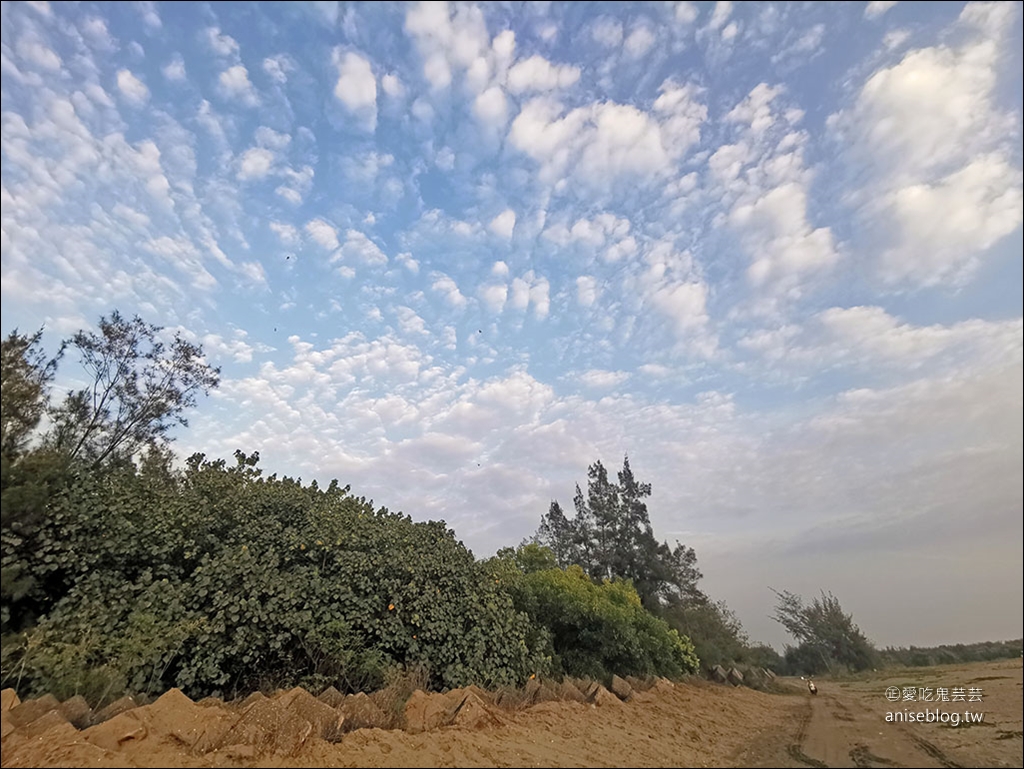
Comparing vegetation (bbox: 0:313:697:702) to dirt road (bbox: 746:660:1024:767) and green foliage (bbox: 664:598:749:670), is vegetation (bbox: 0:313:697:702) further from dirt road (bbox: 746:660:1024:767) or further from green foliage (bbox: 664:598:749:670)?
green foliage (bbox: 664:598:749:670)

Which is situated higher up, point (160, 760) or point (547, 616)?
point (547, 616)

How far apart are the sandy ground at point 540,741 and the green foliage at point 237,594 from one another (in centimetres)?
139

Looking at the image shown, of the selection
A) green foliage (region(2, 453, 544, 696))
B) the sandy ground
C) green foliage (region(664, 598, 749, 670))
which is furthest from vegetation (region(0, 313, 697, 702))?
green foliage (region(664, 598, 749, 670))

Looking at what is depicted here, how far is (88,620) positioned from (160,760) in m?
2.98

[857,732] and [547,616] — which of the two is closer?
[857,732]

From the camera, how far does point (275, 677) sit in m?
7.68

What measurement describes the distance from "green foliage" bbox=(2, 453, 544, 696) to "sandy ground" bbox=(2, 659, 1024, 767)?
1.39 metres

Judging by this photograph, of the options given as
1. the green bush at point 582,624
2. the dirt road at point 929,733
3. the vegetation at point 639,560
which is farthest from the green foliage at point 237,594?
the vegetation at point 639,560

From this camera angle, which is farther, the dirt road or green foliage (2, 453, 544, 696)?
green foliage (2, 453, 544, 696)

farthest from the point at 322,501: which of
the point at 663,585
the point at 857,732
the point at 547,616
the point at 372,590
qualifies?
the point at 663,585

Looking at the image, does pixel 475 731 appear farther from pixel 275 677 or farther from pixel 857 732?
pixel 857 732

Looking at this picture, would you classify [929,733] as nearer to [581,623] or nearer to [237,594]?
[581,623]

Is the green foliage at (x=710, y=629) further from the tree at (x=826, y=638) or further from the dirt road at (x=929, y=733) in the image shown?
the dirt road at (x=929, y=733)

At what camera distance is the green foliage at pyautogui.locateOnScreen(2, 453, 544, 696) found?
6801mm
